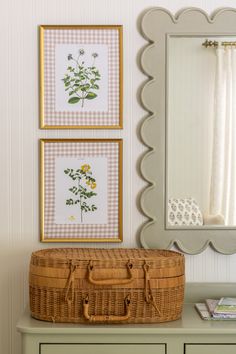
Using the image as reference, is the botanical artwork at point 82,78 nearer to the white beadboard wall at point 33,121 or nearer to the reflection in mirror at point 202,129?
the white beadboard wall at point 33,121

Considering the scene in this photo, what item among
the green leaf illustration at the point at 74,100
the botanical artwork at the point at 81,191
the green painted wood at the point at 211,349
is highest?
the green leaf illustration at the point at 74,100

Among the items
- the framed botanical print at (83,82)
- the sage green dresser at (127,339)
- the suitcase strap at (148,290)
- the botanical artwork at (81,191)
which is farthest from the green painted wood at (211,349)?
the framed botanical print at (83,82)

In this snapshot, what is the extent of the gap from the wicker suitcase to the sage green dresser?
0.06 meters

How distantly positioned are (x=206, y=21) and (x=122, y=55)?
0.38 meters

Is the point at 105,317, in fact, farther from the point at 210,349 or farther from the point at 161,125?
the point at 161,125

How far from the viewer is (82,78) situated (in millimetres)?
2801

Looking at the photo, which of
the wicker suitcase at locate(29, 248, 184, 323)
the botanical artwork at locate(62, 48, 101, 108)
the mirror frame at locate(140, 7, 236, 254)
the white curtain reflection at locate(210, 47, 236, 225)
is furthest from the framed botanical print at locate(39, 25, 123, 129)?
the wicker suitcase at locate(29, 248, 184, 323)

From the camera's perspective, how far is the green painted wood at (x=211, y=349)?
7.83 feet

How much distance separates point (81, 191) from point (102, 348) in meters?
0.71

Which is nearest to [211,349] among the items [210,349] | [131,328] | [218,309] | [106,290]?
[210,349]

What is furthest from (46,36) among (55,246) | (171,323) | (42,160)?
(171,323)

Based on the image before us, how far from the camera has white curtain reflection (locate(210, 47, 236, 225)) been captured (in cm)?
277

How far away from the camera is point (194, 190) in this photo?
109 inches

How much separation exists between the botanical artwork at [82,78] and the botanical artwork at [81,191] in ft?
0.75
